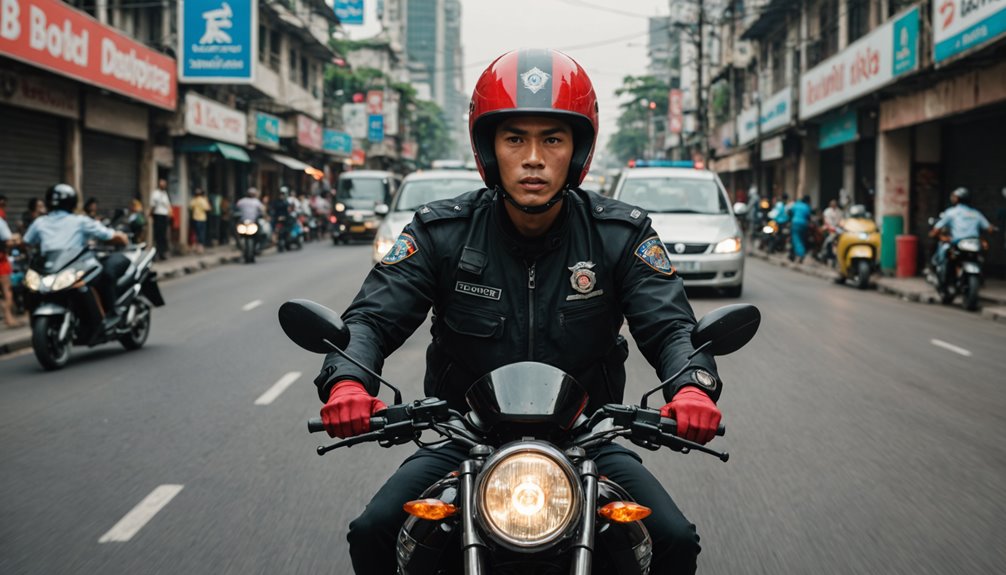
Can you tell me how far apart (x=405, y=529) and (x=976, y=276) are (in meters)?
14.3

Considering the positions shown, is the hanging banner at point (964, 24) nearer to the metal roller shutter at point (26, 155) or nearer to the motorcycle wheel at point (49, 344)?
the motorcycle wheel at point (49, 344)

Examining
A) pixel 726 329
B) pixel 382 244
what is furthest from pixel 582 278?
pixel 382 244

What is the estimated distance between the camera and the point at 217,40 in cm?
2472

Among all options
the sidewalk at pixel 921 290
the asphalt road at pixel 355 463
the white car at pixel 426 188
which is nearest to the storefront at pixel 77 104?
the white car at pixel 426 188

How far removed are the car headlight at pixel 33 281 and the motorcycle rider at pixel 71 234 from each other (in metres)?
0.32

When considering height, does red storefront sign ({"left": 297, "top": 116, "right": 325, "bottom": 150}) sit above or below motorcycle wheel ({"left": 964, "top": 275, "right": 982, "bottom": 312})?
above

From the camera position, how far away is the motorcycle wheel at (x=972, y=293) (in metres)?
15.0

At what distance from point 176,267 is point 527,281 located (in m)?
21.1

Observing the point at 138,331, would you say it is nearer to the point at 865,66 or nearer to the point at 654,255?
the point at 654,255

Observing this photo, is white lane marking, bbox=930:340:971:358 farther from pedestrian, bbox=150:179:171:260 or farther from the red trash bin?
pedestrian, bbox=150:179:171:260

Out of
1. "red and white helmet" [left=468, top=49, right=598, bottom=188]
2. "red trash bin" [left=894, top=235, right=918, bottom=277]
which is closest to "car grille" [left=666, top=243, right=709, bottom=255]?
"red trash bin" [left=894, top=235, right=918, bottom=277]

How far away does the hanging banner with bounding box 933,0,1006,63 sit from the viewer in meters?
15.0

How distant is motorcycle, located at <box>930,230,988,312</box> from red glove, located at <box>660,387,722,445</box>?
13953 millimetres

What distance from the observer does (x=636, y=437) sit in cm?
230
